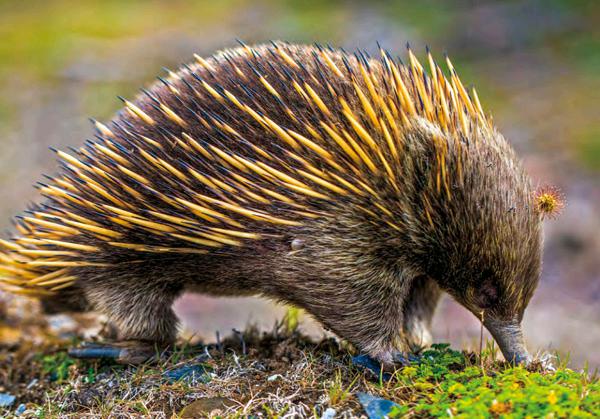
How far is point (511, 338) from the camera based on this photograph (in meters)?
3.91

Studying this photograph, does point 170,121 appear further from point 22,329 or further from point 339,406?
point 22,329

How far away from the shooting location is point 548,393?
3.26 metres

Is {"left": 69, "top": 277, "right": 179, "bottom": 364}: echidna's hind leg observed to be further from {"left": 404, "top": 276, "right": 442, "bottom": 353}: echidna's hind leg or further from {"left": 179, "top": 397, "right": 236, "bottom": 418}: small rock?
{"left": 404, "top": 276, "right": 442, "bottom": 353}: echidna's hind leg

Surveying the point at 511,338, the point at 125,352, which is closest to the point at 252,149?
the point at 125,352

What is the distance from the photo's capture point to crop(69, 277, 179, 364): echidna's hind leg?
4.31 m

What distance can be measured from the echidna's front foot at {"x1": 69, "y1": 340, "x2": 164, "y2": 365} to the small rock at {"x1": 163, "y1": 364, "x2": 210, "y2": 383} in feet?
0.76

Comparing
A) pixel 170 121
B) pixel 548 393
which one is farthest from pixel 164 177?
pixel 548 393

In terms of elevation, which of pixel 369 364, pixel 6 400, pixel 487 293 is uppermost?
pixel 487 293

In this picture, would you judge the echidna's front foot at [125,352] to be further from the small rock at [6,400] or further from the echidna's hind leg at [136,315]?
the small rock at [6,400]

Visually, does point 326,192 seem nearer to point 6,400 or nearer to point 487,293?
point 487,293

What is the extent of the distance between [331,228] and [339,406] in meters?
0.93

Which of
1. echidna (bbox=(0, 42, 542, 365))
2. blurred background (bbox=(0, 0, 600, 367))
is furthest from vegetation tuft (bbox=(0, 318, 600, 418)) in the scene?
blurred background (bbox=(0, 0, 600, 367))

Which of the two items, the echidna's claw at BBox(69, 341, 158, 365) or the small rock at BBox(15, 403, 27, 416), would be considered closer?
the small rock at BBox(15, 403, 27, 416)

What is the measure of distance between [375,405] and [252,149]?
57.9 inches
